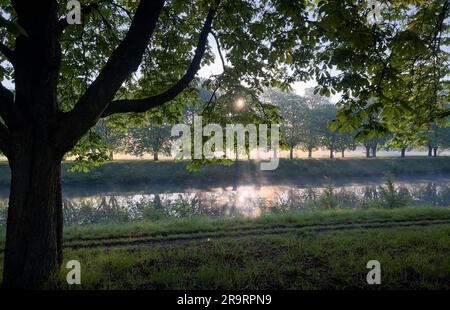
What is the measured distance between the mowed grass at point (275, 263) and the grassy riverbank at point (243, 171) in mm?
21144

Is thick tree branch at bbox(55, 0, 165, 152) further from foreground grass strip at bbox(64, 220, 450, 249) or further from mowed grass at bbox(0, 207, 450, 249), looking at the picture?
mowed grass at bbox(0, 207, 450, 249)

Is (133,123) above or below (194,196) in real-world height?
above

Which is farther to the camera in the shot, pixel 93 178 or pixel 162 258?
pixel 93 178

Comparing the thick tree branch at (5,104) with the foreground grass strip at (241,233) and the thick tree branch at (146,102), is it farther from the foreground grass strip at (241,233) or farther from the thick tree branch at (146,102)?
the foreground grass strip at (241,233)

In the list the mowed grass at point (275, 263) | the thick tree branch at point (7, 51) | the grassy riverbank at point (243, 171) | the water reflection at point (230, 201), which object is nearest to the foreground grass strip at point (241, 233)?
the mowed grass at point (275, 263)

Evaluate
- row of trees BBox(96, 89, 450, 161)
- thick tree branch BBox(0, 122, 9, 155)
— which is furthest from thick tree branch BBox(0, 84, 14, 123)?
row of trees BBox(96, 89, 450, 161)

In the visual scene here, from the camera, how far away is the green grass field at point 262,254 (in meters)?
5.93

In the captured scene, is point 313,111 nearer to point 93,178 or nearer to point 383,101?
point 93,178

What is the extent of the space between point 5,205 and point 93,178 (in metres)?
12.0

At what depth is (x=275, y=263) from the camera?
276 inches

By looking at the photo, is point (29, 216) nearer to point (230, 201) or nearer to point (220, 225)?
point (220, 225)
